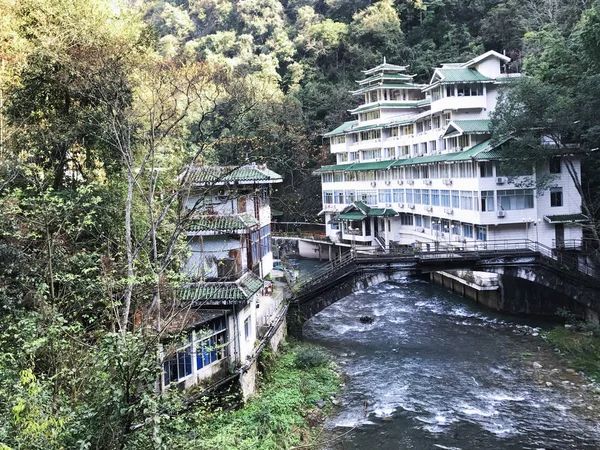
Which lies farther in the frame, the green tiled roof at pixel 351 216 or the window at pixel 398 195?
the green tiled roof at pixel 351 216

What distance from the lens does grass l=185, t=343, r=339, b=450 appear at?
15789 mm

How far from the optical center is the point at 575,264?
27.6 metres

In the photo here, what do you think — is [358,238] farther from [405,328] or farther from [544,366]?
[544,366]

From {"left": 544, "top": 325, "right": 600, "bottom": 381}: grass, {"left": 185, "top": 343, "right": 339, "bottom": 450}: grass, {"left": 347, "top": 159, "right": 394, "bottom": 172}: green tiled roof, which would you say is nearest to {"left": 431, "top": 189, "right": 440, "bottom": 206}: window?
{"left": 347, "top": 159, "right": 394, "bottom": 172}: green tiled roof

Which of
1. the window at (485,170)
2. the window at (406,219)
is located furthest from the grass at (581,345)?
the window at (406,219)

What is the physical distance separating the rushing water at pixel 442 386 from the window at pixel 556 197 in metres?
7.66

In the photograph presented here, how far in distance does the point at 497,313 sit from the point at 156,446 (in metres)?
27.8

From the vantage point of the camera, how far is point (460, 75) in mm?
36750

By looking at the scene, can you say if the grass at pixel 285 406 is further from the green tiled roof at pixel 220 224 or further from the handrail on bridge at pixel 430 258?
the green tiled roof at pixel 220 224

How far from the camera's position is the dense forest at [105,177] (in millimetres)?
7422

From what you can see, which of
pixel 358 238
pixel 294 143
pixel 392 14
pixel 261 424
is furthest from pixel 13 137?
pixel 392 14

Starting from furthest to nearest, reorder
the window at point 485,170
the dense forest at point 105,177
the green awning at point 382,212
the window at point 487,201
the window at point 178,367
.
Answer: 1. the green awning at point 382,212
2. the window at point 487,201
3. the window at point 485,170
4. the window at point 178,367
5. the dense forest at point 105,177

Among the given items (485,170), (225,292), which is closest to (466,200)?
(485,170)

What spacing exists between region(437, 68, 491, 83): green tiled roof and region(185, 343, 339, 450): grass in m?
21.9
